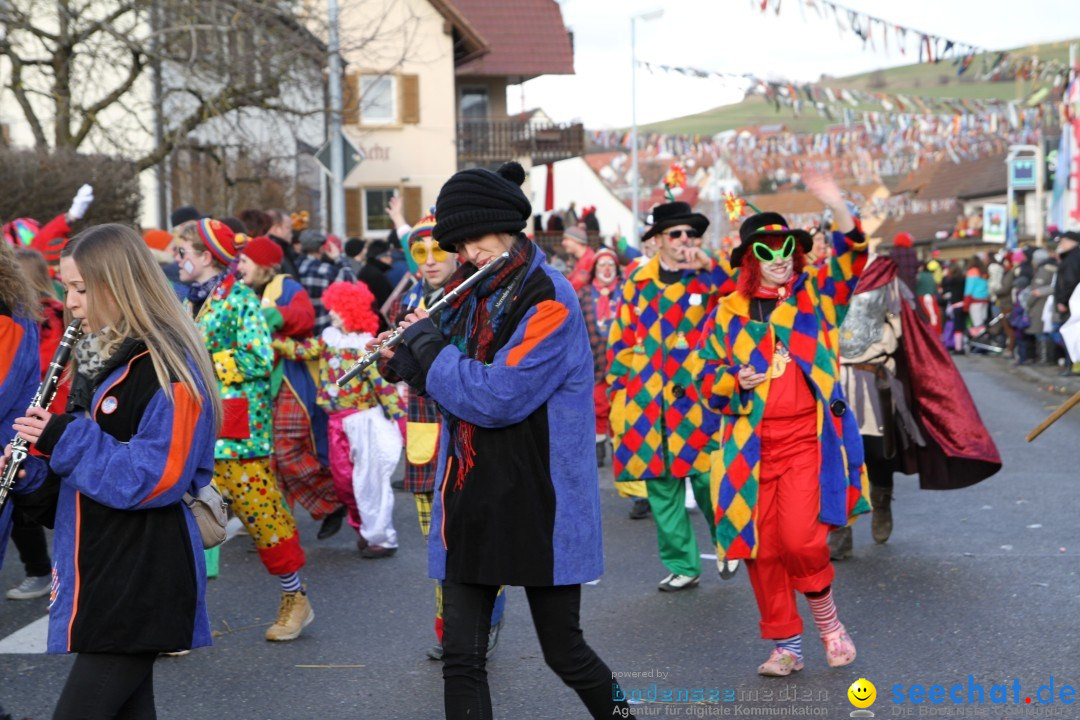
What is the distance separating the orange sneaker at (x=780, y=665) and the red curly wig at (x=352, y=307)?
3.44 metres

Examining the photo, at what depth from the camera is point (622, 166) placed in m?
60.7

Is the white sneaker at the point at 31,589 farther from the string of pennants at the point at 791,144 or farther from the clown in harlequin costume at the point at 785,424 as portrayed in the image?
the string of pennants at the point at 791,144

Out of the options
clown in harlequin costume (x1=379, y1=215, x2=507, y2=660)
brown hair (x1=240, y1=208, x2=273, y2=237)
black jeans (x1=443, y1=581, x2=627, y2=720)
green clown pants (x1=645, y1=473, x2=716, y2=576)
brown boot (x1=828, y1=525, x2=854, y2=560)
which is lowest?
brown boot (x1=828, y1=525, x2=854, y2=560)

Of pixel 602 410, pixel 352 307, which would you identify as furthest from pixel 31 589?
pixel 602 410

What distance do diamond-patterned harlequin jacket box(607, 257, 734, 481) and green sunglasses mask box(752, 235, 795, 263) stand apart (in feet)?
4.45

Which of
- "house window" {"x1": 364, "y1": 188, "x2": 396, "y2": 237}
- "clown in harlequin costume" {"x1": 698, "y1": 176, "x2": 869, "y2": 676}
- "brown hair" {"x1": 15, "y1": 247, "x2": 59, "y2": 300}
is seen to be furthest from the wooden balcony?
"clown in harlequin costume" {"x1": 698, "y1": 176, "x2": 869, "y2": 676}

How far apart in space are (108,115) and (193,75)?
12961mm

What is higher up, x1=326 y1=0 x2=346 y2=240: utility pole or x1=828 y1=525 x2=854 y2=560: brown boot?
x1=326 y1=0 x2=346 y2=240: utility pole

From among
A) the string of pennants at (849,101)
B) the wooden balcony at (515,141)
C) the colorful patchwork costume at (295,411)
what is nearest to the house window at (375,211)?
the wooden balcony at (515,141)

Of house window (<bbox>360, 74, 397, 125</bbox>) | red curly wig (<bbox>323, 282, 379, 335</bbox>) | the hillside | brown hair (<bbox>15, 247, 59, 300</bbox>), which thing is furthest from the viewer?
the hillside

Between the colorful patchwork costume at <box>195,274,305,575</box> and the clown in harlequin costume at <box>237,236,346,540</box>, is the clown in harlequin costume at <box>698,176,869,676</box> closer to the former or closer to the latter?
the colorful patchwork costume at <box>195,274,305,575</box>

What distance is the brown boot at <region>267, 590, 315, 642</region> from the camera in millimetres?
6195

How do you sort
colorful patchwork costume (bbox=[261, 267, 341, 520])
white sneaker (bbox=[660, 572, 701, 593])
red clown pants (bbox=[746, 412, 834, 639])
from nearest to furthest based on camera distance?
red clown pants (bbox=[746, 412, 834, 639]) → white sneaker (bbox=[660, 572, 701, 593]) → colorful patchwork costume (bbox=[261, 267, 341, 520])

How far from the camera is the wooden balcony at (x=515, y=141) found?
40344 mm
